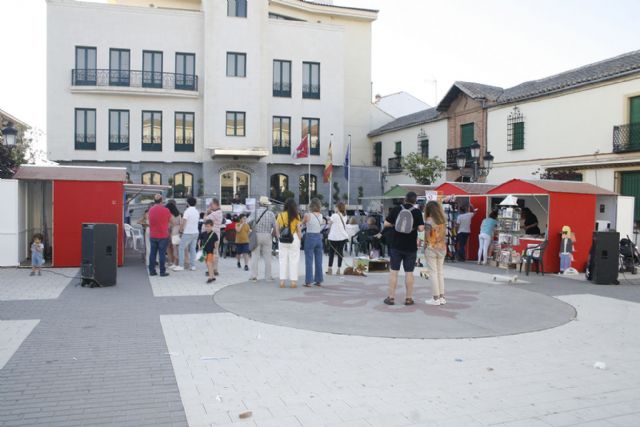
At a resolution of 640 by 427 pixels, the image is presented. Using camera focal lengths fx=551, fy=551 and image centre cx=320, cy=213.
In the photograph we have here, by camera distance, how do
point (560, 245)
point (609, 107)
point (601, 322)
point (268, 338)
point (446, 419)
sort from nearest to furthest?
point (446, 419)
point (268, 338)
point (601, 322)
point (560, 245)
point (609, 107)

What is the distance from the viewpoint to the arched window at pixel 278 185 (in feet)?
113

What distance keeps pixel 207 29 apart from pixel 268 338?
27.2 meters

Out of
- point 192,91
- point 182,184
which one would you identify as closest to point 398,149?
point 192,91

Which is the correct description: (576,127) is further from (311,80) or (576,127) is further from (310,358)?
(310,358)

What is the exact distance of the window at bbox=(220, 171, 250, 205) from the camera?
32.9 m

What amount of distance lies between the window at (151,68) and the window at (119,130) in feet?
7.09

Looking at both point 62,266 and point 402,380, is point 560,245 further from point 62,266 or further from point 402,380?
point 62,266

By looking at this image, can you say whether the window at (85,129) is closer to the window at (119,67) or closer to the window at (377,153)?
the window at (119,67)

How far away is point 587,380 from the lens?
227 inches

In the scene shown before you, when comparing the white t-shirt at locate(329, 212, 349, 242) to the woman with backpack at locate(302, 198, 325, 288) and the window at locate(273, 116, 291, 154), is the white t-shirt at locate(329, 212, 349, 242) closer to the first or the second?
the woman with backpack at locate(302, 198, 325, 288)

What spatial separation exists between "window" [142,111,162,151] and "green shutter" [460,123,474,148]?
676 inches

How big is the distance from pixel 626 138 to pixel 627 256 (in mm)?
7449

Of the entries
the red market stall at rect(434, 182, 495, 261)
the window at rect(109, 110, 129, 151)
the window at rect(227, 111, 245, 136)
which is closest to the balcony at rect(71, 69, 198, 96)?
the window at rect(109, 110, 129, 151)

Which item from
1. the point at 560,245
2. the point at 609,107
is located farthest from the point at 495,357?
the point at 609,107
